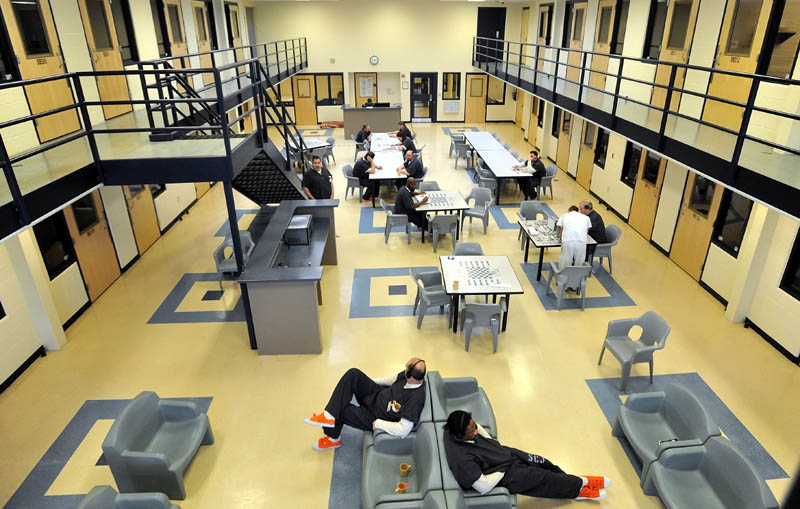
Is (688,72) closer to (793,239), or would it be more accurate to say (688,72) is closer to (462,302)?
(793,239)

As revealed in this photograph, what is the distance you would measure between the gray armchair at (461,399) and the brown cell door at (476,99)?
1840 centimetres

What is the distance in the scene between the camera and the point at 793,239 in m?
6.68

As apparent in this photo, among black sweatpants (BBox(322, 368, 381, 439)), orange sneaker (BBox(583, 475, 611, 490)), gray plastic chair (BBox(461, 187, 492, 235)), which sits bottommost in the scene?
orange sneaker (BBox(583, 475, 611, 490))

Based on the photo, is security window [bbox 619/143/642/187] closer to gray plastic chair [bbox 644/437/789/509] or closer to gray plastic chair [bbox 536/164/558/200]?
gray plastic chair [bbox 536/164/558/200]

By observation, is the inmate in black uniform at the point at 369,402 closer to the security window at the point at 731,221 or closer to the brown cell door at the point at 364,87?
the security window at the point at 731,221

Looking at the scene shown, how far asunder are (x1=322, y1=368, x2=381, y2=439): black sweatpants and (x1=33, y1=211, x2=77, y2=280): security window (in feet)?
16.6

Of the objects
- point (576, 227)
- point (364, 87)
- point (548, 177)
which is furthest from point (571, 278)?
point (364, 87)

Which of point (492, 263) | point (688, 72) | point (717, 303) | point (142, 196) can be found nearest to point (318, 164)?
point (142, 196)

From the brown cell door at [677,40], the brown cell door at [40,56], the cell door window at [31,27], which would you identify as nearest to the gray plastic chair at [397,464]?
the brown cell door at [40,56]

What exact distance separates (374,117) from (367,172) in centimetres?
719

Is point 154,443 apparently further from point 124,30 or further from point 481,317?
point 124,30

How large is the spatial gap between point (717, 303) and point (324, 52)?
18162 mm

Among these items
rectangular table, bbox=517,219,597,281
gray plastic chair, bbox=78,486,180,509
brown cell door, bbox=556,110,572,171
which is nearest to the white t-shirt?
rectangular table, bbox=517,219,597,281

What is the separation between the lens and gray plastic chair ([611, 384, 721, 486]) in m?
4.79
